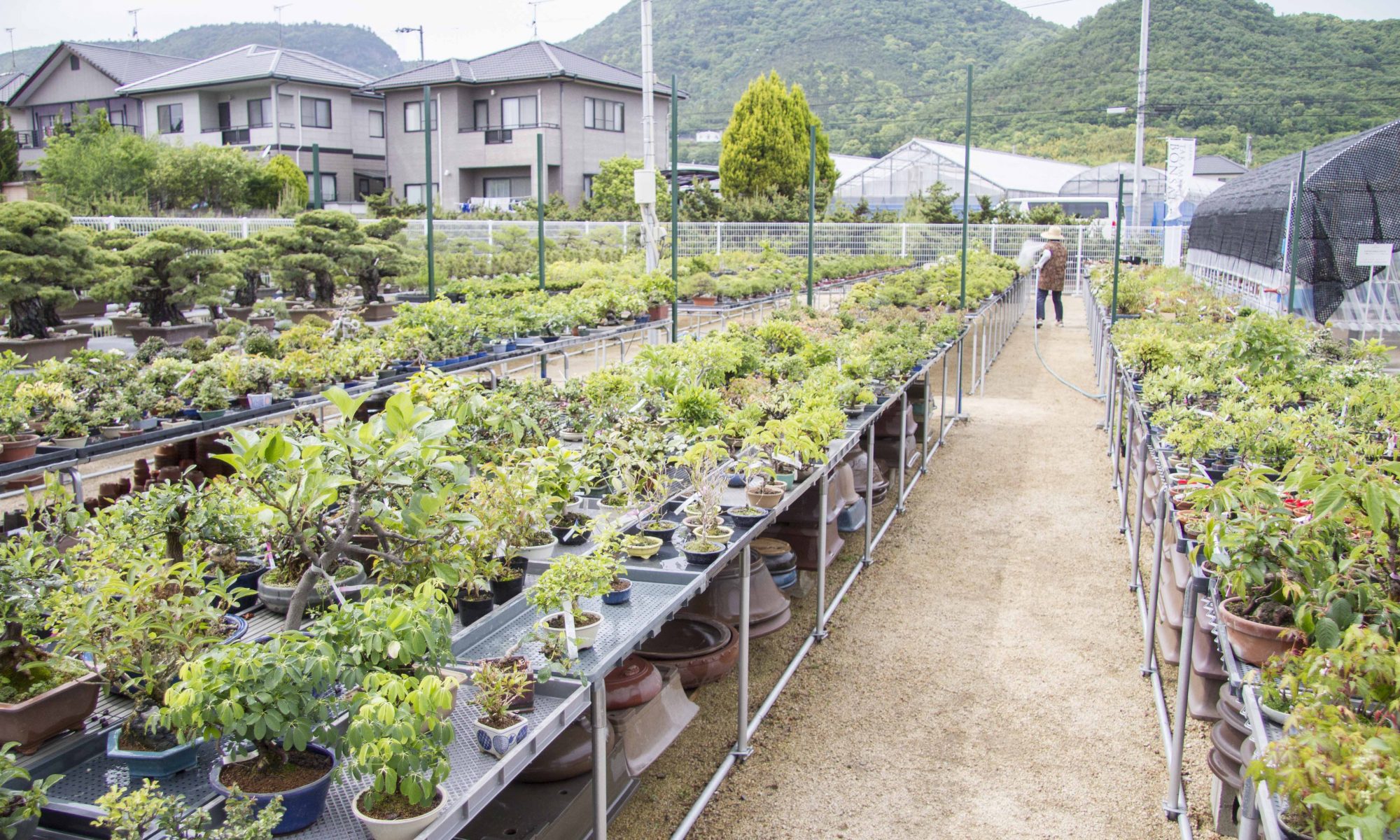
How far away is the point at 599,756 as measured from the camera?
2654mm

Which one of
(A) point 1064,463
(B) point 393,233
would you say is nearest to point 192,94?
(B) point 393,233

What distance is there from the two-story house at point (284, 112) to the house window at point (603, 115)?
21.2ft

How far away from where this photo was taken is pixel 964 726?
424 centimetres

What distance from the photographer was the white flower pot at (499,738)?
2.25 m

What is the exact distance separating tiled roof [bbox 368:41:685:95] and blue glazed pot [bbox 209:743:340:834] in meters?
29.4

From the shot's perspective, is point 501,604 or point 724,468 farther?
point 724,468

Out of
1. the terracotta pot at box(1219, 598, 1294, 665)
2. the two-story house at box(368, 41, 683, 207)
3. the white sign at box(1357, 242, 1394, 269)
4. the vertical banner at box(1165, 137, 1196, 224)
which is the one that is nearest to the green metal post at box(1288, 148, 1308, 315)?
the white sign at box(1357, 242, 1394, 269)

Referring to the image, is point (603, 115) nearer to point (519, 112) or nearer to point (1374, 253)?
point (519, 112)

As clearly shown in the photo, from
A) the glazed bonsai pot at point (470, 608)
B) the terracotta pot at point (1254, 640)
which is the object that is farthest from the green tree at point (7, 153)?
the terracotta pot at point (1254, 640)

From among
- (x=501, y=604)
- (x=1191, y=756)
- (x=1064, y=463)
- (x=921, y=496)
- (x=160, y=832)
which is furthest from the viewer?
(x=1064, y=463)

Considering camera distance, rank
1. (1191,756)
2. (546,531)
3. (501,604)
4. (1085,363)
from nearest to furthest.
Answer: (501,604)
(546,531)
(1191,756)
(1085,363)

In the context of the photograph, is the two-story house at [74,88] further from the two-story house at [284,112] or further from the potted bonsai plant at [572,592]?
the potted bonsai plant at [572,592]

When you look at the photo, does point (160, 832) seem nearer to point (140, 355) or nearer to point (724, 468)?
point (724, 468)

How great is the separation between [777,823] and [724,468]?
1356 millimetres
